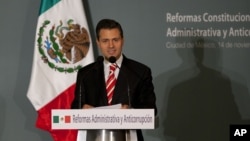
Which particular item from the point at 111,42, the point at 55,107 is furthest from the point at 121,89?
the point at 55,107

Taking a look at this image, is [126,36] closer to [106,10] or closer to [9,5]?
[106,10]

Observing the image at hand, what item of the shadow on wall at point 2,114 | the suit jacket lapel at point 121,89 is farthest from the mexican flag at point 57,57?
the suit jacket lapel at point 121,89

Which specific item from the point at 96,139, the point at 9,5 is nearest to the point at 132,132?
the point at 96,139

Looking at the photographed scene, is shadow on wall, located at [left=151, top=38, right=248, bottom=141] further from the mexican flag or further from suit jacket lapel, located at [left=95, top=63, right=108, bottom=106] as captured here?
suit jacket lapel, located at [left=95, top=63, right=108, bottom=106]

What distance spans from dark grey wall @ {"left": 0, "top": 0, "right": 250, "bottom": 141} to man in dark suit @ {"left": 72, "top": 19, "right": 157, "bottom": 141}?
5.95 ft

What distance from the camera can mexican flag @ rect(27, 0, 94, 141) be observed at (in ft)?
14.0

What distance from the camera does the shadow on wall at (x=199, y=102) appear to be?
4.46 metres

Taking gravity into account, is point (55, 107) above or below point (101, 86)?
below

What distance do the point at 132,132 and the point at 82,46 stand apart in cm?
207

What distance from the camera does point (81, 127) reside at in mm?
2264

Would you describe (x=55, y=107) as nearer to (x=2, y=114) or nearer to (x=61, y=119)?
(x=2, y=114)

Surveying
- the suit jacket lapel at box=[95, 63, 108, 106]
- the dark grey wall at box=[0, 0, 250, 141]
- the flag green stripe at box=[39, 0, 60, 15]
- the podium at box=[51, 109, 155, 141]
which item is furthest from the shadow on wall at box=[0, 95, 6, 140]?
the podium at box=[51, 109, 155, 141]

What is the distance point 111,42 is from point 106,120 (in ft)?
1.77

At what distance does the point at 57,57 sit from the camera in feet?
14.2
